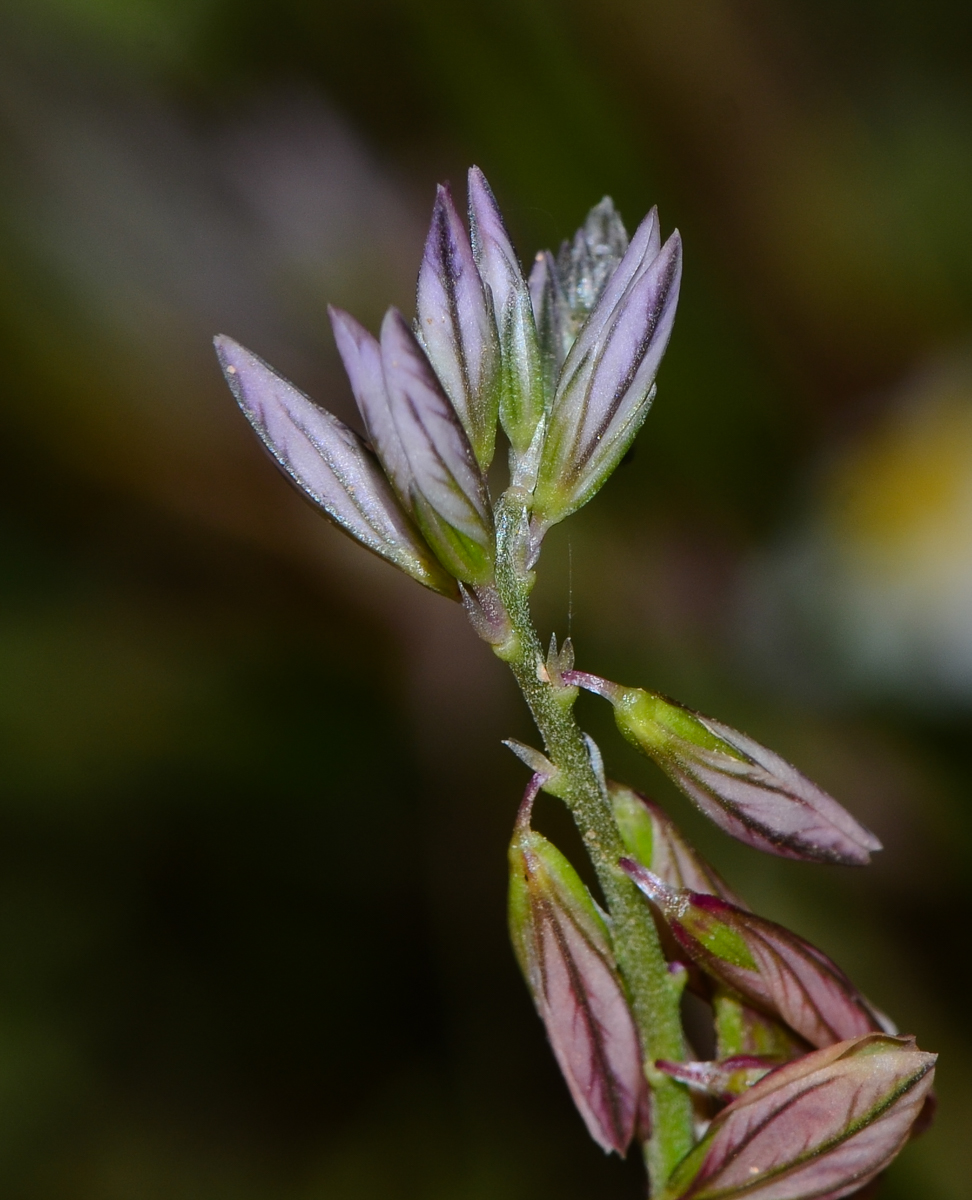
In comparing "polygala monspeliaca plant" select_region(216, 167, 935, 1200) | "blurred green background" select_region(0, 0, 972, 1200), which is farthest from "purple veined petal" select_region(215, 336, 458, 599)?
"blurred green background" select_region(0, 0, 972, 1200)

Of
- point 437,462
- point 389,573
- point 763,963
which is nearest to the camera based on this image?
point 437,462

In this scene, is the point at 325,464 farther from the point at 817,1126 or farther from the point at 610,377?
the point at 817,1126

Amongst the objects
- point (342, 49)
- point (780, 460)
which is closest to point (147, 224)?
point (342, 49)

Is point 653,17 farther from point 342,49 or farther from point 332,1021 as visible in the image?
point 332,1021

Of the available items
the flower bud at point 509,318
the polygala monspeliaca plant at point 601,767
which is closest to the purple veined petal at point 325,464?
the polygala monspeliaca plant at point 601,767

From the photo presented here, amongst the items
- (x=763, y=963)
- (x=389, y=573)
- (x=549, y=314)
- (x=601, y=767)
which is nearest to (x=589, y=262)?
(x=549, y=314)

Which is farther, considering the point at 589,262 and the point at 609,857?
the point at 589,262

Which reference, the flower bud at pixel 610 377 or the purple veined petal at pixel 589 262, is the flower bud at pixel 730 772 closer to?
the flower bud at pixel 610 377
